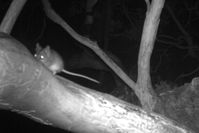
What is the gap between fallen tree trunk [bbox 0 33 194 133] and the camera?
2412 mm

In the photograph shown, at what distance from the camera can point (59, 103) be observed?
2.81 meters

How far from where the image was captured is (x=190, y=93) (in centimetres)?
456

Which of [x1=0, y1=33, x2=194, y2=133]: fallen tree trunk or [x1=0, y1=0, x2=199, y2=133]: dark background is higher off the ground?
[x1=0, y1=0, x2=199, y2=133]: dark background

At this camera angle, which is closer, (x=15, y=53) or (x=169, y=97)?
(x=15, y=53)

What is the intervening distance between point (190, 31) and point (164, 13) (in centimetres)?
118

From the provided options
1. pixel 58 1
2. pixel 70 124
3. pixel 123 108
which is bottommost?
pixel 70 124

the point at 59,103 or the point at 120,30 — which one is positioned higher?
the point at 120,30

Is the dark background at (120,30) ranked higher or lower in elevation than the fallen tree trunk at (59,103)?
higher

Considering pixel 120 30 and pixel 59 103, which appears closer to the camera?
pixel 59 103

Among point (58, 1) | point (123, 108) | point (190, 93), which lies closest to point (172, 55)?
point (58, 1)

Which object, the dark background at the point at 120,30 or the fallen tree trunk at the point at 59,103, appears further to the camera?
the dark background at the point at 120,30

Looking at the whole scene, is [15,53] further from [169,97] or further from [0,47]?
[169,97]

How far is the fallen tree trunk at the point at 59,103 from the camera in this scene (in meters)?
2.41

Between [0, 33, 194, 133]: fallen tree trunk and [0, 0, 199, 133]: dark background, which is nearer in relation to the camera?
[0, 33, 194, 133]: fallen tree trunk
